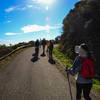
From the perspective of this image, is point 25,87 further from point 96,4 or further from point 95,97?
point 96,4

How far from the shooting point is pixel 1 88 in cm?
598

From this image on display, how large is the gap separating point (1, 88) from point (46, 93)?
2.38 m

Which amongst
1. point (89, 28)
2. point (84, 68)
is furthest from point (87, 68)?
point (89, 28)

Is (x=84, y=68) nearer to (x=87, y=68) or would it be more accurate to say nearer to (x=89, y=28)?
(x=87, y=68)

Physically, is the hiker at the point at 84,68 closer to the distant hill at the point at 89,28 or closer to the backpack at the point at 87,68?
the backpack at the point at 87,68

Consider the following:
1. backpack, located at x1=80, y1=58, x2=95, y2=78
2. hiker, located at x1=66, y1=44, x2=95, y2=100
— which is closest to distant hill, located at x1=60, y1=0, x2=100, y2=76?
hiker, located at x1=66, y1=44, x2=95, y2=100

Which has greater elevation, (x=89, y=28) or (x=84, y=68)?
(x=89, y=28)

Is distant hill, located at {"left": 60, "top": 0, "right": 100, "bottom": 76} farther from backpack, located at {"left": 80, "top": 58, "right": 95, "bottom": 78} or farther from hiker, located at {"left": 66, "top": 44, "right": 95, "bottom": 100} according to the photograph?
backpack, located at {"left": 80, "top": 58, "right": 95, "bottom": 78}

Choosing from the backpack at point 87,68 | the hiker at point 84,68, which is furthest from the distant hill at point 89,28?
the backpack at point 87,68

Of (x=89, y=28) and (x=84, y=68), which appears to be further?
(x=89, y=28)

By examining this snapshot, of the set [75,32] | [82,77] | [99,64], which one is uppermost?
[75,32]

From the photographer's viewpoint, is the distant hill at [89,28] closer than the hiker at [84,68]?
No

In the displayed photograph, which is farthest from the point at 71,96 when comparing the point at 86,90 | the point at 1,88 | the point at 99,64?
the point at 99,64

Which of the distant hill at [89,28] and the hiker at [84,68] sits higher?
the distant hill at [89,28]
